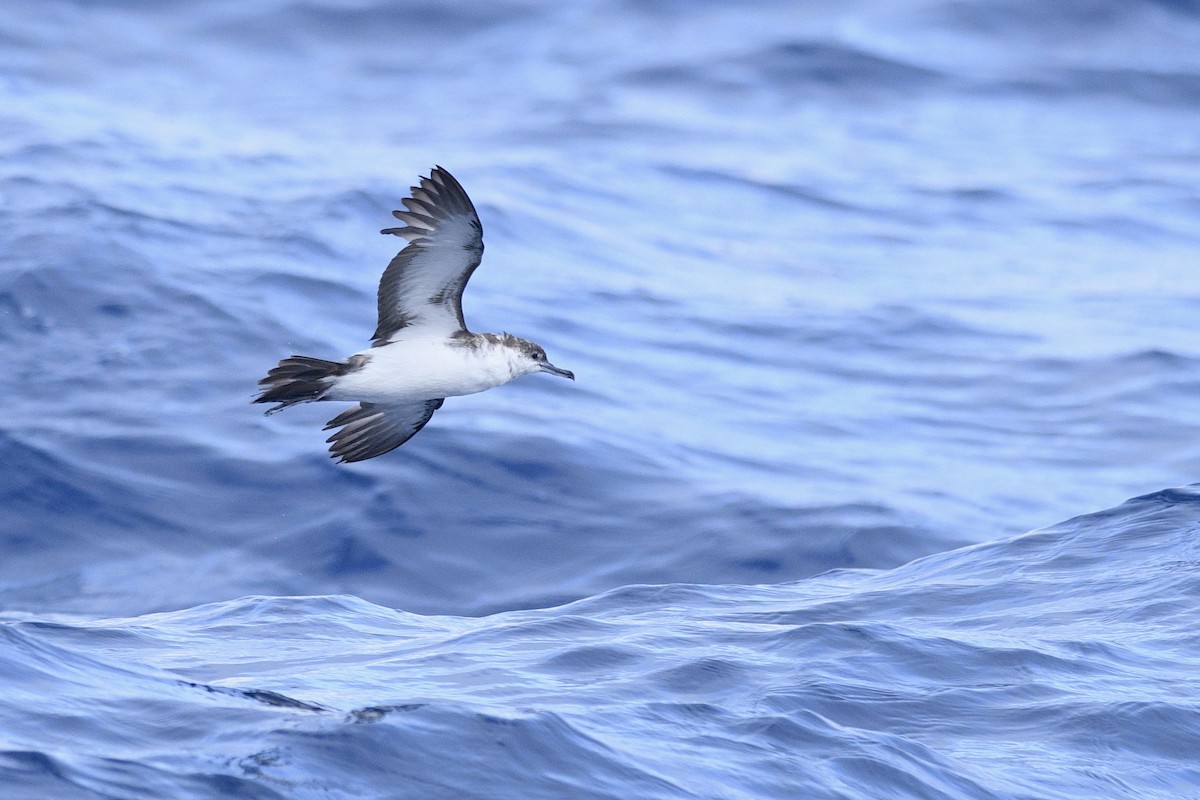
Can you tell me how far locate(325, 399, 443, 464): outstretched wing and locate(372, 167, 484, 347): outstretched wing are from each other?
1.90 ft

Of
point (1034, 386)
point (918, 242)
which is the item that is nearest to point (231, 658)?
point (1034, 386)

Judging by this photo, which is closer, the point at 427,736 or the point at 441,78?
the point at 427,736

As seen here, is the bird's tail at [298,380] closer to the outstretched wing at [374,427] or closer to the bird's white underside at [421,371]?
the bird's white underside at [421,371]

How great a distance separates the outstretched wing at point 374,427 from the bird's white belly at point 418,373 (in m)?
0.58

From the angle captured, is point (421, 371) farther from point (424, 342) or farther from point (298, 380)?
point (298, 380)

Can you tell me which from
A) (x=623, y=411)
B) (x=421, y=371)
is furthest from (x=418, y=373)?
(x=623, y=411)

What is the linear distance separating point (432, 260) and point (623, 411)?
4.92 m

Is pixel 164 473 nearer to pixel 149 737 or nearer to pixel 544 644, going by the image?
pixel 544 644

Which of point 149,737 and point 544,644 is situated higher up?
point 149,737

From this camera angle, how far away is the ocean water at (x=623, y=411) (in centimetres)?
630

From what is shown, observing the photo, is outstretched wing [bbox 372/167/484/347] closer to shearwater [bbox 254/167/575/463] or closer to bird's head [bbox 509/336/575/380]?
shearwater [bbox 254/167/575/463]

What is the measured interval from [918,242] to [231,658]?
495 inches

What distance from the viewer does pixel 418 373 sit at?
24.3 ft

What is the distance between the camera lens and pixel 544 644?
24.6 feet
